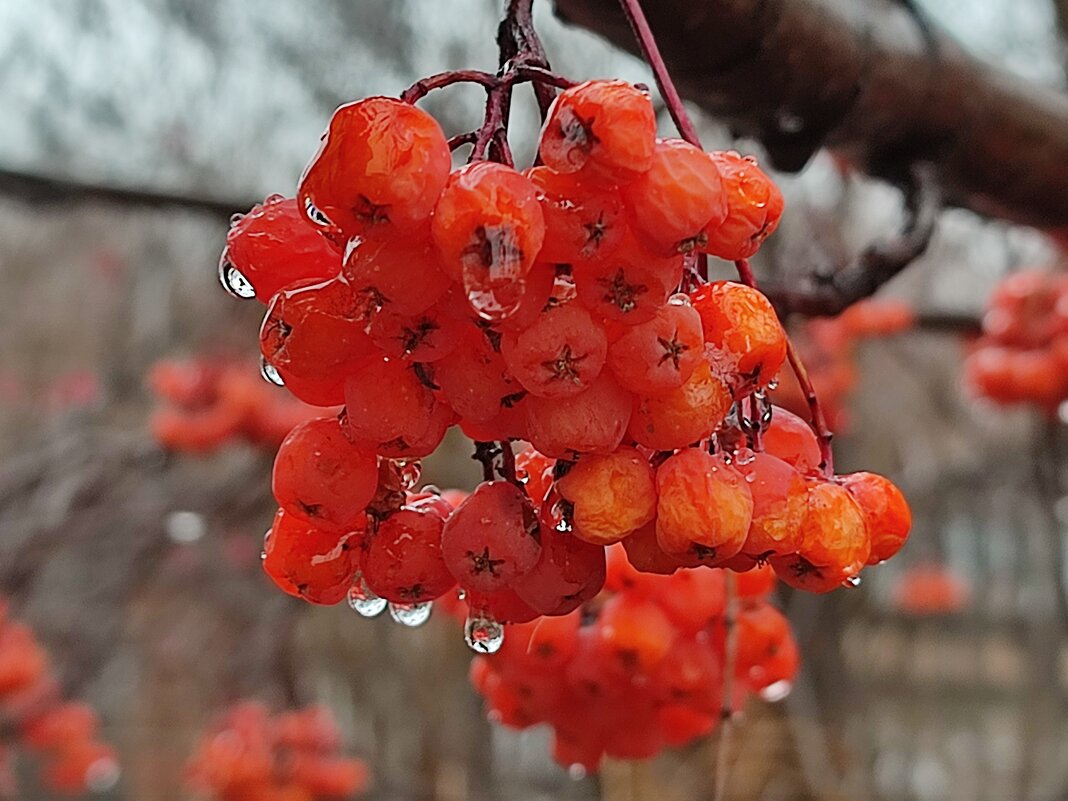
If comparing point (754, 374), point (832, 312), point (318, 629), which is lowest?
point (318, 629)

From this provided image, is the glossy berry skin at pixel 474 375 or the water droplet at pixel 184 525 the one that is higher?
the glossy berry skin at pixel 474 375

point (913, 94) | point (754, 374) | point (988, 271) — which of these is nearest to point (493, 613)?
point (754, 374)

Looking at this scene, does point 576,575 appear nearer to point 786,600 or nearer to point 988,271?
point 786,600

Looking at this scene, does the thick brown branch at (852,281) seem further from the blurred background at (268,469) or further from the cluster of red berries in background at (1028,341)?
the cluster of red berries in background at (1028,341)

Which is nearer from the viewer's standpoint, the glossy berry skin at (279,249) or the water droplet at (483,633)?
the glossy berry skin at (279,249)

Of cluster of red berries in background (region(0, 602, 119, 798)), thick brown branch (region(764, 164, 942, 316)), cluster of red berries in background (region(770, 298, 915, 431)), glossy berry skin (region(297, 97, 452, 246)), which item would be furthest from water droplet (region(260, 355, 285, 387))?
cluster of red berries in background (region(0, 602, 119, 798))

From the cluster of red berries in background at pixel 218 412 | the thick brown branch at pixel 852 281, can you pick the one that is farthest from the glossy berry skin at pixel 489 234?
the cluster of red berries in background at pixel 218 412

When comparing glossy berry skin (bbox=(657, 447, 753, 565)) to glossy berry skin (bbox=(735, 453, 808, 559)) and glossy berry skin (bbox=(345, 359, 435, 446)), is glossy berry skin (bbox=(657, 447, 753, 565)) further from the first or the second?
glossy berry skin (bbox=(345, 359, 435, 446))
